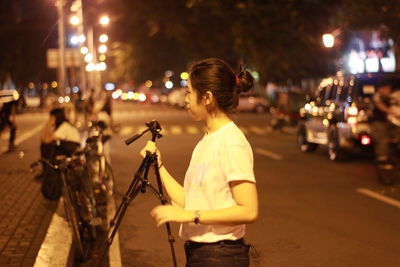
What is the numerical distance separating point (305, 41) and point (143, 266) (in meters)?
21.9

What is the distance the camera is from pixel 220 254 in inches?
131

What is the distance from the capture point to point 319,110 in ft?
57.8

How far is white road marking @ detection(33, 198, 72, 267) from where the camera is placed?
6.55 metres

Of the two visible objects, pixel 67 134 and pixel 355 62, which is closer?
pixel 67 134

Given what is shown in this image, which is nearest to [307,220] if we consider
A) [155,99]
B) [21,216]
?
[21,216]

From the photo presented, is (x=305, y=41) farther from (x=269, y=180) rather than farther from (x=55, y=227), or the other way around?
(x=55, y=227)

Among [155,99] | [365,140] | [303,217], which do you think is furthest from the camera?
[155,99]

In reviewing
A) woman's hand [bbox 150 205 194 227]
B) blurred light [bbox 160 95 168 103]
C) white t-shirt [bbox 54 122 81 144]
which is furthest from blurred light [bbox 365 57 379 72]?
woman's hand [bbox 150 205 194 227]

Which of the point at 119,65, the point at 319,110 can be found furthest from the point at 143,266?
the point at 119,65

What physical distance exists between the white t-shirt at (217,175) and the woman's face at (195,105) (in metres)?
0.11

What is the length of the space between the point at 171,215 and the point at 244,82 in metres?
0.77

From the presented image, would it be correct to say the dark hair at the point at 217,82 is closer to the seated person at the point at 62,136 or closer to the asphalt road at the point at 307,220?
the asphalt road at the point at 307,220

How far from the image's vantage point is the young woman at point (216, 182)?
→ 3.17 meters

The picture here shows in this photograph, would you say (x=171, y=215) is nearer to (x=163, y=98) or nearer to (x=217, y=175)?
(x=217, y=175)
